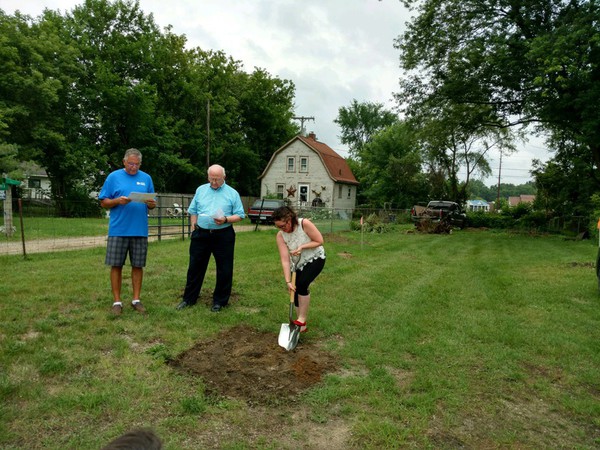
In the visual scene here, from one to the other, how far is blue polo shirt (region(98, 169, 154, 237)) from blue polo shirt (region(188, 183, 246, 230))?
0.61m

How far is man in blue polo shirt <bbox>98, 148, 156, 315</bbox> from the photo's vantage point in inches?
190

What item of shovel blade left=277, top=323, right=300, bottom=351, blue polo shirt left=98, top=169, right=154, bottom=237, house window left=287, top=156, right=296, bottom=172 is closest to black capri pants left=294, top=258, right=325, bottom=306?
shovel blade left=277, top=323, right=300, bottom=351

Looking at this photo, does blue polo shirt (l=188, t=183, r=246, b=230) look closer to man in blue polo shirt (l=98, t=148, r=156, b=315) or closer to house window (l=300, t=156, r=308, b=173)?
man in blue polo shirt (l=98, t=148, r=156, b=315)

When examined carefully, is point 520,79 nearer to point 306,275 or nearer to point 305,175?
point 306,275

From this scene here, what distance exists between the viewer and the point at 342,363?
12.7 feet

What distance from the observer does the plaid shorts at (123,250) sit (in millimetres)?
4867

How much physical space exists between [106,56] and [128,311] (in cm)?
2780

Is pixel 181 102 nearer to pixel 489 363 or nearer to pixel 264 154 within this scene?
pixel 264 154

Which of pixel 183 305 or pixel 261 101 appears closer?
pixel 183 305

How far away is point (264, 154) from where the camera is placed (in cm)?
4094

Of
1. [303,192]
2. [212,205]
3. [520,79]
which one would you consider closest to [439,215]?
[520,79]

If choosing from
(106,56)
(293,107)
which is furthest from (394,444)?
(293,107)

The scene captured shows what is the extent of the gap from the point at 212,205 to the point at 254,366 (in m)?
2.27

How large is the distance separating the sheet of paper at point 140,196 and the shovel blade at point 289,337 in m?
2.12
